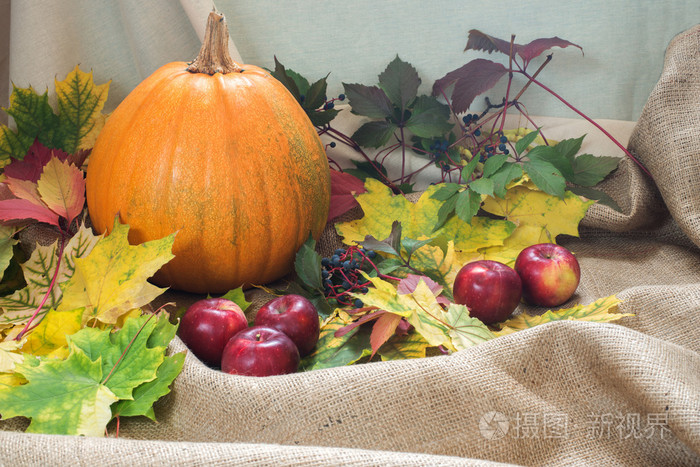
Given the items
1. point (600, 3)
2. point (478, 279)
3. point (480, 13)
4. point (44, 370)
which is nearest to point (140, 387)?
point (44, 370)

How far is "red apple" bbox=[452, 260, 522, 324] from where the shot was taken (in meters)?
0.73

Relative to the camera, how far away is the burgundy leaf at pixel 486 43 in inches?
40.1

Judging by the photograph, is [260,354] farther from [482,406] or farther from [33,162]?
[33,162]

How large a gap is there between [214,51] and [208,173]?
18 cm

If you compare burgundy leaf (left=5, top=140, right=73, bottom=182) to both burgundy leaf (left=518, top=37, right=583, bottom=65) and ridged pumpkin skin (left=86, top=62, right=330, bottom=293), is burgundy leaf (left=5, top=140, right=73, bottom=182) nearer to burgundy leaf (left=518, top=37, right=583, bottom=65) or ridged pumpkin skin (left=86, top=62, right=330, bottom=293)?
ridged pumpkin skin (left=86, top=62, right=330, bottom=293)

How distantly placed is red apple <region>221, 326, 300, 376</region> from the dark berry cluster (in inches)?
6.4

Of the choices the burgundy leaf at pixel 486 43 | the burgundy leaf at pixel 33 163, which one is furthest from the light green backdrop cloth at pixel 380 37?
the burgundy leaf at pixel 33 163

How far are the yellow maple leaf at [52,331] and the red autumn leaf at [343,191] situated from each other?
438 mm

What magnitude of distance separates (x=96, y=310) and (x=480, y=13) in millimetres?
819

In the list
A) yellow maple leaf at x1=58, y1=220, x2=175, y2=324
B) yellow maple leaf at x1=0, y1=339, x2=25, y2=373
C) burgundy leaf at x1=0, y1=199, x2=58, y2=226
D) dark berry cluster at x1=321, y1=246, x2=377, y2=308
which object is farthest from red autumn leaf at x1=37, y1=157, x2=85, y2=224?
dark berry cluster at x1=321, y1=246, x2=377, y2=308

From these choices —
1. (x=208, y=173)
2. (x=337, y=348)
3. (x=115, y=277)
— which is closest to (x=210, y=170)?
(x=208, y=173)

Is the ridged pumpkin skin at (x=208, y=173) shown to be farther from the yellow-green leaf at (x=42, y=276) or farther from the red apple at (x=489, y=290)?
the red apple at (x=489, y=290)

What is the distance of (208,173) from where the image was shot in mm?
752

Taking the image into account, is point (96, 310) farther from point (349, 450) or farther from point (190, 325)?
point (349, 450)
